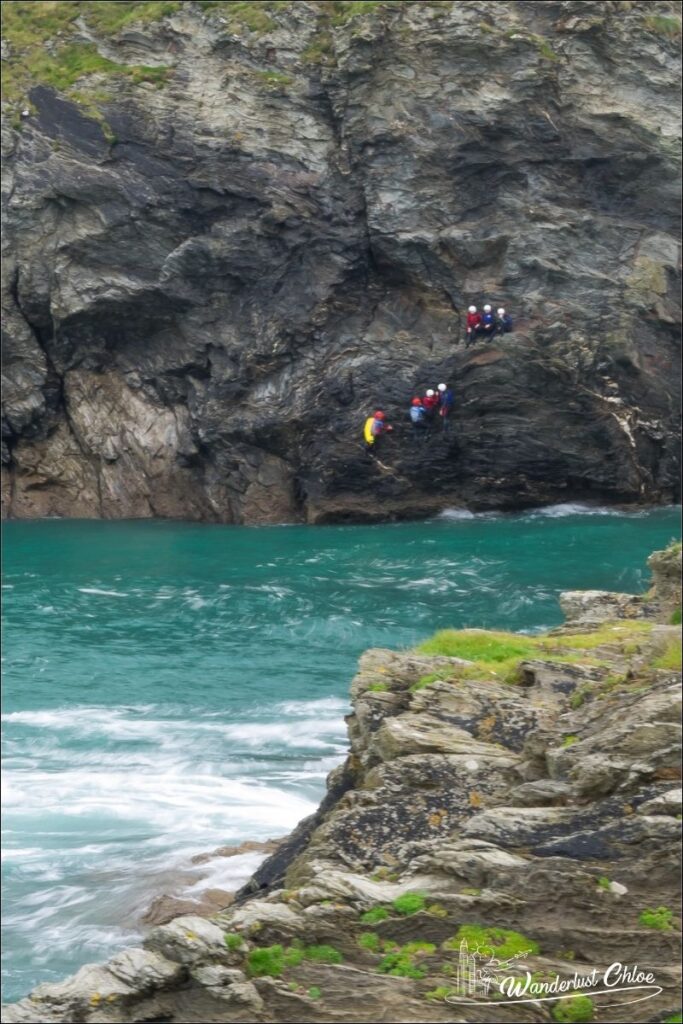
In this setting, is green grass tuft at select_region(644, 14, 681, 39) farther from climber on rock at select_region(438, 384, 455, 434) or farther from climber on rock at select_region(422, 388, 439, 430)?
climber on rock at select_region(422, 388, 439, 430)

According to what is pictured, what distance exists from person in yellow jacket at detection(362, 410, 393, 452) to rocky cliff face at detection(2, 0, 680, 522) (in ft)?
2.22

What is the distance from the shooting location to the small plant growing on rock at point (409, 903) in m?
12.9

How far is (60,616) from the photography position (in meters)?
42.2

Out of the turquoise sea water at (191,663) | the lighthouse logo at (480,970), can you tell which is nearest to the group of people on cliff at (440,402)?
the turquoise sea water at (191,663)

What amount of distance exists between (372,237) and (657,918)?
158ft


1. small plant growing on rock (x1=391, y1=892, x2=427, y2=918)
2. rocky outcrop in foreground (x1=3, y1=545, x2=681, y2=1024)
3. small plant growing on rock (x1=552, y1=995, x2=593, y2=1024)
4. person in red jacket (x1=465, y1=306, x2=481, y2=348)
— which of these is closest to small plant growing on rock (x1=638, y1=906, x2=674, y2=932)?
rocky outcrop in foreground (x1=3, y1=545, x2=681, y2=1024)

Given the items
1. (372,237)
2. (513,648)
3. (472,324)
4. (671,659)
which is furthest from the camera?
(372,237)

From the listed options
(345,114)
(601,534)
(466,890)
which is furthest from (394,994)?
(345,114)

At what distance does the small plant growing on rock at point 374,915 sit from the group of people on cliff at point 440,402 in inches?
1703

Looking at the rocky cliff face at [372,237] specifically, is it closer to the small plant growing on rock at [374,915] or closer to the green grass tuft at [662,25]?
the green grass tuft at [662,25]

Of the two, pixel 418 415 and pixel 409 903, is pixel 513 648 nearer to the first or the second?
pixel 409 903

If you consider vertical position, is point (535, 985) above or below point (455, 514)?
below

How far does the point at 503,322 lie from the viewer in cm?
5541

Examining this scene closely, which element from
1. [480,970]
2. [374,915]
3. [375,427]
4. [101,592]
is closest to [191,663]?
[101,592]
